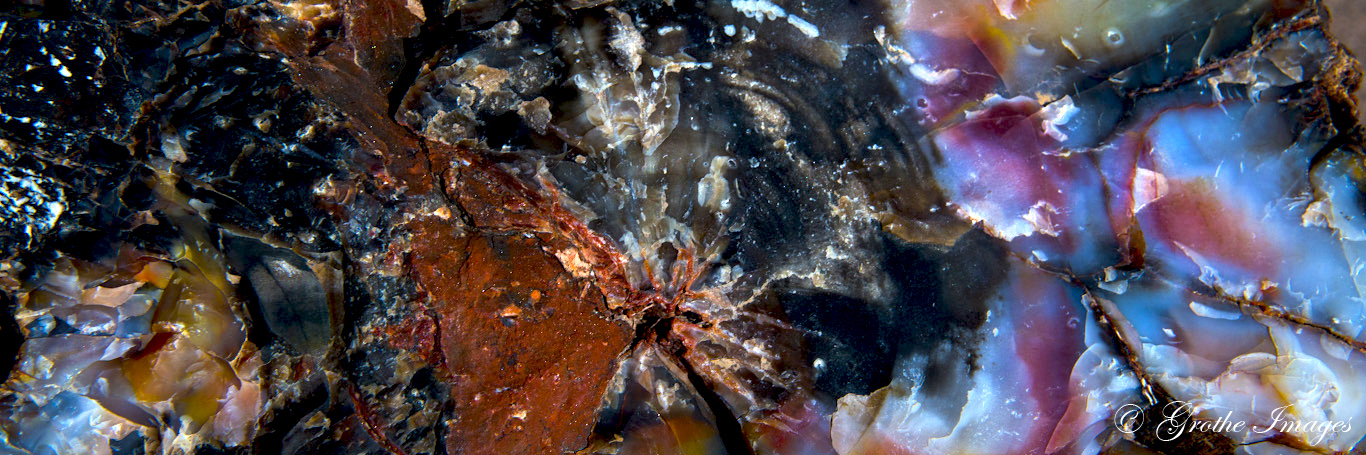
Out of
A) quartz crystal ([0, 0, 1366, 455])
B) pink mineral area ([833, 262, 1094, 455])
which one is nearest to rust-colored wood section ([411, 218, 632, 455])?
quartz crystal ([0, 0, 1366, 455])

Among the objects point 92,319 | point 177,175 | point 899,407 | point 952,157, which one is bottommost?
point 899,407

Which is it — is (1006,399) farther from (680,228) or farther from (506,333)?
(506,333)

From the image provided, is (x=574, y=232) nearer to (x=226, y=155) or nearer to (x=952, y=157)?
(x=226, y=155)

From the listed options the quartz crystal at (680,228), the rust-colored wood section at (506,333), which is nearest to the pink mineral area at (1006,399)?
the quartz crystal at (680,228)

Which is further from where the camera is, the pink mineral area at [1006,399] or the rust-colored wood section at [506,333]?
the pink mineral area at [1006,399]

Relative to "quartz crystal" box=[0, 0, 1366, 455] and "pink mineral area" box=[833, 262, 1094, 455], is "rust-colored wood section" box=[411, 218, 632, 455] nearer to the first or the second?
"quartz crystal" box=[0, 0, 1366, 455]

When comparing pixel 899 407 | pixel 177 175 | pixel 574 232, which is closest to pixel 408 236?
pixel 574 232

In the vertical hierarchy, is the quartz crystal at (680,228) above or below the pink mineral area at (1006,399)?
above

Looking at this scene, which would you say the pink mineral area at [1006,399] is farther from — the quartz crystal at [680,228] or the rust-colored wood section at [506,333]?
the rust-colored wood section at [506,333]
